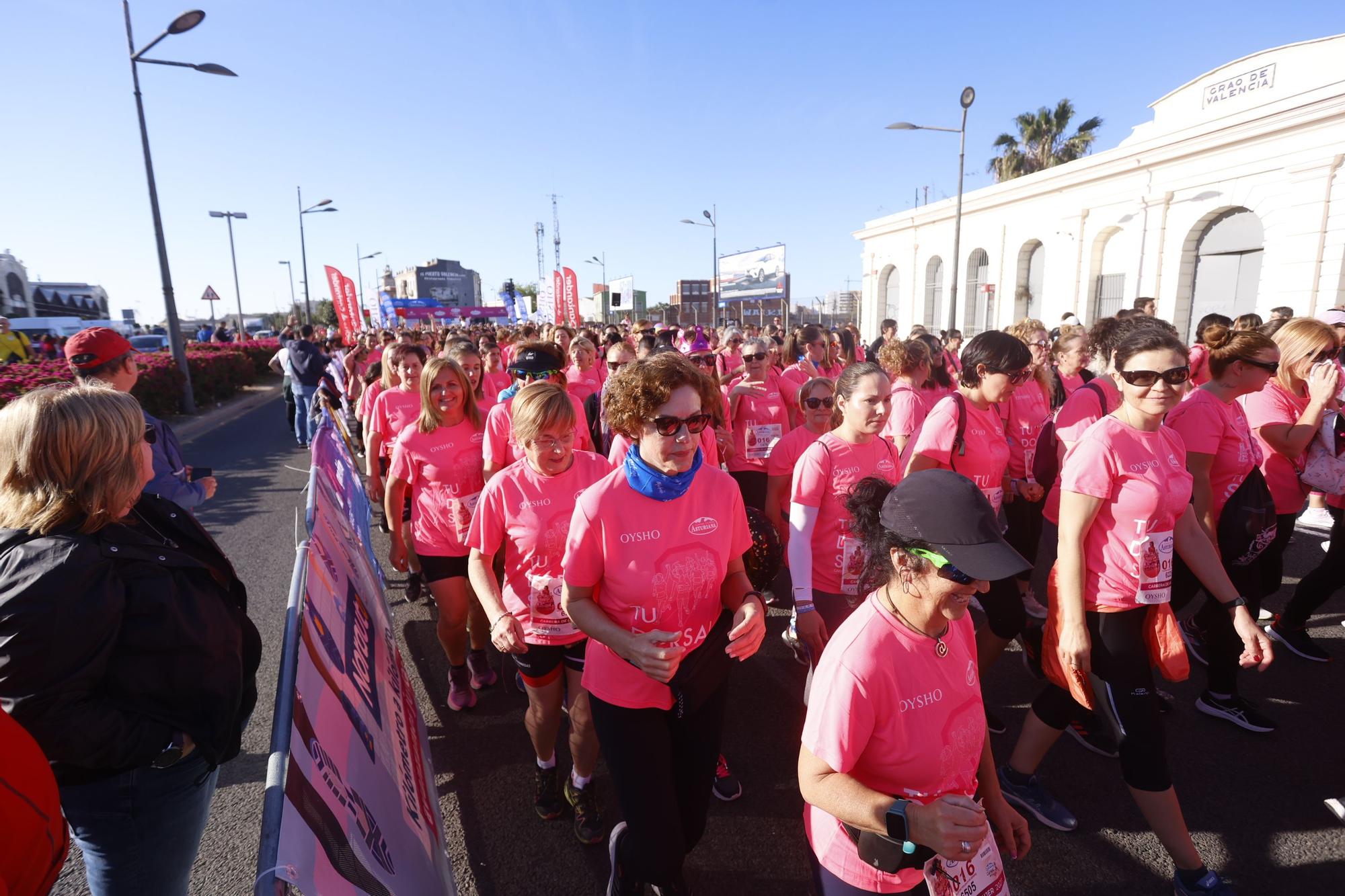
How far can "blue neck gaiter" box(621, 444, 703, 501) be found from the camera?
2.24m

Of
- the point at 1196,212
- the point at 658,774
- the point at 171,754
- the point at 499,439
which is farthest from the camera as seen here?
the point at 1196,212

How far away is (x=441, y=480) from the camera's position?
3998mm

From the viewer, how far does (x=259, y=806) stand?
328cm

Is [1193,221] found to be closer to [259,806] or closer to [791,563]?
[791,563]

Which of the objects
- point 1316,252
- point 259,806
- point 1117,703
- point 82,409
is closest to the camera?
point 82,409

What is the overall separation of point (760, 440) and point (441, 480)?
2.62 metres

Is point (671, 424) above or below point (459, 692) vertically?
above

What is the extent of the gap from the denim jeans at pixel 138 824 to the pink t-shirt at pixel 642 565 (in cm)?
123

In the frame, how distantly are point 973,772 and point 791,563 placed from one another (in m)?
1.32

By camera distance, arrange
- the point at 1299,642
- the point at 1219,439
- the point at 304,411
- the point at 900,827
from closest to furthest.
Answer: the point at 900,827 < the point at 1219,439 < the point at 1299,642 < the point at 304,411

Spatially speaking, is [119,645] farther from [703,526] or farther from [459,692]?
[459,692]

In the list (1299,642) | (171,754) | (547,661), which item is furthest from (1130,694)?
(171,754)

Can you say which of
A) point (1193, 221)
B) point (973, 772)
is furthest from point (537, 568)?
point (1193, 221)

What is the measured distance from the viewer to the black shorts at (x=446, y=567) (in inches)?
153
